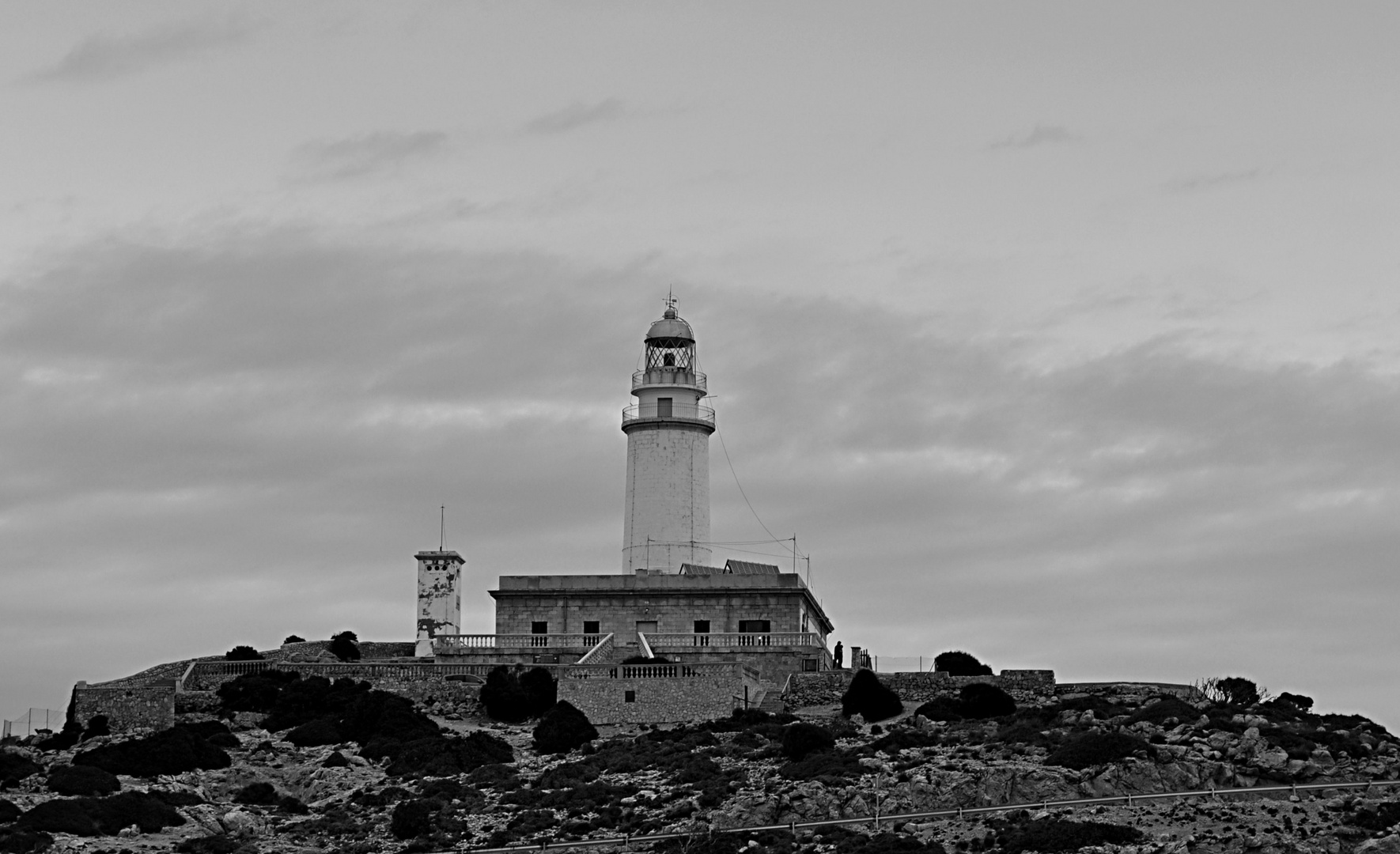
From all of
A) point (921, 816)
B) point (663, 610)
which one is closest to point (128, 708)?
point (663, 610)

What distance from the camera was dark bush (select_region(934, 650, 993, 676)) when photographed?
229ft

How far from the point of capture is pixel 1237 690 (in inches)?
2721

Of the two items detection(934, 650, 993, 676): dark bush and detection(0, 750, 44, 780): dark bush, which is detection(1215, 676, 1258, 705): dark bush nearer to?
detection(934, 650, 993, 676): dark bush

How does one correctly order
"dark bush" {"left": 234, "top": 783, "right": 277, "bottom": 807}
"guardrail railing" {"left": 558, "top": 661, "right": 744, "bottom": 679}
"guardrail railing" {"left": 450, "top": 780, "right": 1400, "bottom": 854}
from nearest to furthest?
"guardrail railing" {"left": 450, "top": 780, "right": 1400, "bottom": 854}
"dark bush" {"left": 234, "top": 783, "right": 277, "bottom": 807}
"guardrail railing" {"left": 558, "top": 661, "right": 744, "bottom": 679}

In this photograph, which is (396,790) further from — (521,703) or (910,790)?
(910,790)

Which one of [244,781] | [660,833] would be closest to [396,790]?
[244,781]

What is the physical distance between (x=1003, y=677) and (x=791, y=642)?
760 centimetres

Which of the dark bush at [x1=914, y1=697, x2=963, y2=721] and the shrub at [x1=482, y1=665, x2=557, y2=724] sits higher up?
the shrub at [x1=482, y1=665, x2=557, y2=724]

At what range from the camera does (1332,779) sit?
181ft

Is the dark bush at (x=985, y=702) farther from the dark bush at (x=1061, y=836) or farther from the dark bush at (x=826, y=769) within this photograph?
the dark bush at (x=1061, y=836)

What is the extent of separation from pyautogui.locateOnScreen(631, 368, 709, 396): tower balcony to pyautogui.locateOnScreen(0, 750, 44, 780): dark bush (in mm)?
28182

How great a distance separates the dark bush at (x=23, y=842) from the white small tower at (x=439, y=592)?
81.6 ft

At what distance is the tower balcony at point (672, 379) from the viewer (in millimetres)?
81500

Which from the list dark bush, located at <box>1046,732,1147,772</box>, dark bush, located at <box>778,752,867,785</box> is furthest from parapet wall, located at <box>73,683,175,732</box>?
dark bush, located at <box>1046,732,1147,772</box>
